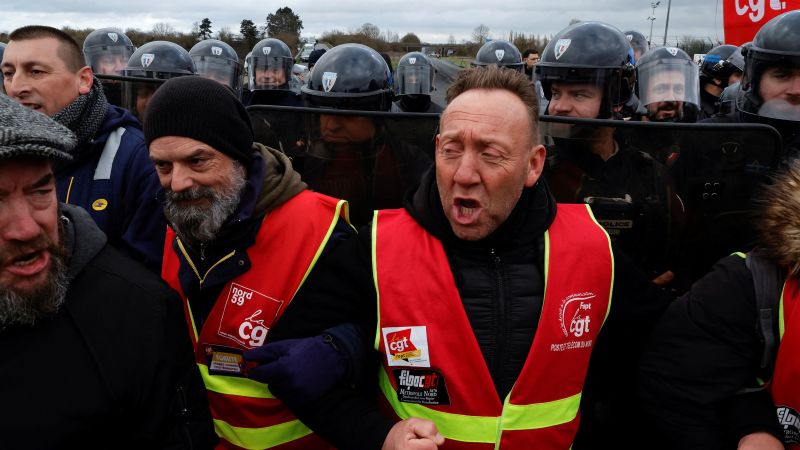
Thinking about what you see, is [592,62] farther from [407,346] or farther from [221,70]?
[221,70]

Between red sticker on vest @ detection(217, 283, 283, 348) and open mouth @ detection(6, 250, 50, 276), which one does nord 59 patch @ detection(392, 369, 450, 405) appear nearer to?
red sticker on vest @ detection(217, 283, 283, 348)

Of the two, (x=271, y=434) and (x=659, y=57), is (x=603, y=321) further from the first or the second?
(x=659, y=57)

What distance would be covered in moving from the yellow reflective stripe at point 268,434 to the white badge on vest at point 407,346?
1.96 feet

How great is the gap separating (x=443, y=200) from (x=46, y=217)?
112 cm

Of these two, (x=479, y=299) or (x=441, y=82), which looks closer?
(x=479, y=299)

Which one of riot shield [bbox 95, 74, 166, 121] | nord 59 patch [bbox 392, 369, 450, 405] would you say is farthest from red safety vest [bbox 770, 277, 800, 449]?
riot shield [bbox 95, 74, 166, 121]

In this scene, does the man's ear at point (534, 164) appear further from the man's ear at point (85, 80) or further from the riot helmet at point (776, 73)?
the man's ear at point (85, 80)

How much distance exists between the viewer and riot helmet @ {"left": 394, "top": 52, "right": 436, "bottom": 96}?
7.80 metres

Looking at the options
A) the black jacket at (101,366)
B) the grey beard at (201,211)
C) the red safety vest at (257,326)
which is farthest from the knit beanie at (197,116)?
the black jacket at (101,366)

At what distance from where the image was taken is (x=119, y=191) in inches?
114

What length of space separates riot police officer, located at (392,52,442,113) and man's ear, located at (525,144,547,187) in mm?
5133

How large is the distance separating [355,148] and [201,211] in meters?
0.78

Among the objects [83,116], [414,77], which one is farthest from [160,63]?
[83,116]

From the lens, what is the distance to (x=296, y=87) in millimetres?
9156
